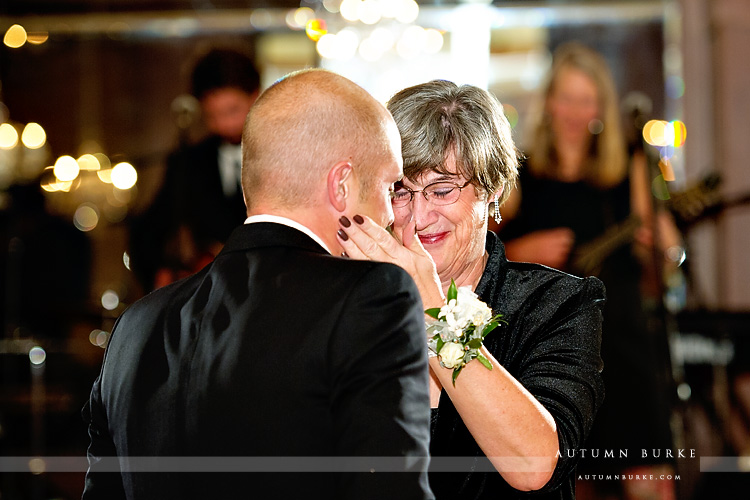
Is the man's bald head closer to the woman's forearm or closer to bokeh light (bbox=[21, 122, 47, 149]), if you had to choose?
the woman's forearm

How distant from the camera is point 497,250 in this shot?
6.27 feet

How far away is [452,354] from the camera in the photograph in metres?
1.45

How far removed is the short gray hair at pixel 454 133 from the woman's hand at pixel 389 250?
0.32 metres

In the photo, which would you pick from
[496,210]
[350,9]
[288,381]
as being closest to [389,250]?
[288,381]

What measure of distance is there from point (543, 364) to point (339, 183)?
598mm

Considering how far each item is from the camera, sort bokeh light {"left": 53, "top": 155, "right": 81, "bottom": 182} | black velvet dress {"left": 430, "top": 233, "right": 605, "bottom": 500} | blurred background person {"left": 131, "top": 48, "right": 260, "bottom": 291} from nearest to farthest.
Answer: black velvet dress {"left": 430, "top": 233, "right": 605, "bottom": 500} → blurred background person {"left": 131, "top": 48, "right": 260, "bottom": 291} → bokeh light {"left": 53, "top": 155, "right": 81, "bottom": 182}

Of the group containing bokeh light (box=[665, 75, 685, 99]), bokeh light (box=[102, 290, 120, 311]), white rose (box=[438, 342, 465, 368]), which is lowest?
bokeh light (box=[102, 290, 120, 311])

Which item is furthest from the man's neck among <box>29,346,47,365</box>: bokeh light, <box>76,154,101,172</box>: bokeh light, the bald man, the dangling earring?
<box>76,154,101,172</box>: bokeh light

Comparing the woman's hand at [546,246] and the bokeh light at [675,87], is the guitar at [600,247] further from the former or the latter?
the bokeh light at [675,87]

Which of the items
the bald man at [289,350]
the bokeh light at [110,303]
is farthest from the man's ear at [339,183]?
the bokeh light at [110,303]

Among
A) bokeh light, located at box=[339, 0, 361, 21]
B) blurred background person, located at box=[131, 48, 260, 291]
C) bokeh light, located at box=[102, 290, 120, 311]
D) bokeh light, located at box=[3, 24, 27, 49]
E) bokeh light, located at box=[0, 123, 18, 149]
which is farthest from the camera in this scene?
bokeh light, located at box=[3, 24, 27, 49]

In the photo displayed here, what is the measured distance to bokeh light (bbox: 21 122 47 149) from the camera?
5816 millimetres

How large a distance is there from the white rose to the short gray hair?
49 cm

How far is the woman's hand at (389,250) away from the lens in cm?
142
